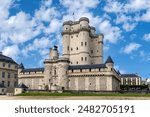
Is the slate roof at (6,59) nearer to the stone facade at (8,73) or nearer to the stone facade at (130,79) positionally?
the stone facade at (8,73)

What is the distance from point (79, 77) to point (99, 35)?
76.2 feet

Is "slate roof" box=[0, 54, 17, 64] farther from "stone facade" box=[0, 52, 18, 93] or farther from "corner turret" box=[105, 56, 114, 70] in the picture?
"corner turret" box=[105, 56, 114, 70]

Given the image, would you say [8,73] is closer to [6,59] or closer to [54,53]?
[6,59]

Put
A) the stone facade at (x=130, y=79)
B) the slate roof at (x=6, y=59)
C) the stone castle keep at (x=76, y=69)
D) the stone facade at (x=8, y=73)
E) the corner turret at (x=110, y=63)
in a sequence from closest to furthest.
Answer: the corner turret at (x=110, y=63), the stone castle keep at (x=76, y=69), the stone facade at (x=8, y=73), the slate roof at (x=6, y=59), the stone facade at (x=130, y=79)

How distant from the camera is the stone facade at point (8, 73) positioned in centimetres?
7662

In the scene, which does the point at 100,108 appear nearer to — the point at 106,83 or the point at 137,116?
the point at 137,116

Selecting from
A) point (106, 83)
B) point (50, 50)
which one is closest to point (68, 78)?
point (106, 83)

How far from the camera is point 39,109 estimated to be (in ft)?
30.9

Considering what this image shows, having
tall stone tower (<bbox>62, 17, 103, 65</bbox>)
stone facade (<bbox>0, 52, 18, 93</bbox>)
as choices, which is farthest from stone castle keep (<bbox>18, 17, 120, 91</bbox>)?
stone facade (<bbox>0, 52, 18, 93</bbox>)

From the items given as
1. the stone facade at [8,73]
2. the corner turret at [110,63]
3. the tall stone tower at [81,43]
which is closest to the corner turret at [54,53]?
the tall stone tower at [81,43]

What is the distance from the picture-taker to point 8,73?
259ft

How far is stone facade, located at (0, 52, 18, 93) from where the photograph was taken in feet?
251

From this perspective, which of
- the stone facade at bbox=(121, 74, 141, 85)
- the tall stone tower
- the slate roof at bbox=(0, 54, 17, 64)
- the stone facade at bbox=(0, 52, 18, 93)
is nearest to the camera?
the stone facade at bbox=(0, 52, 18, 93)

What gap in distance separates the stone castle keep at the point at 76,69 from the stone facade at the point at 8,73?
13.4 feet
